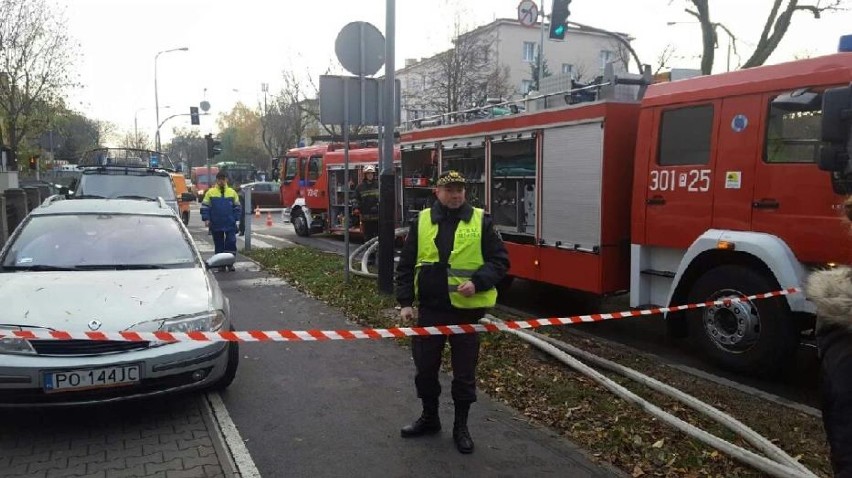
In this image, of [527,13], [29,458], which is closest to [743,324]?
[29,458]

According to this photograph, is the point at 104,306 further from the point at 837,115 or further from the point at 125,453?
the point at 837,115

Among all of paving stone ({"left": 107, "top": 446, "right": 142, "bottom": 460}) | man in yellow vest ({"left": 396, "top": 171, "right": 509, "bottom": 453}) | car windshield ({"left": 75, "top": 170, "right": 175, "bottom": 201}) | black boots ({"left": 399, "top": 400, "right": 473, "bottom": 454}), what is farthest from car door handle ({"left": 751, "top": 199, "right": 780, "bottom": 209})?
car windshield ({"left": 75, "top": 170, "right": 175, "bottom": 201})

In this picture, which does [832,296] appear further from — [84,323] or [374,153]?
[374,153]

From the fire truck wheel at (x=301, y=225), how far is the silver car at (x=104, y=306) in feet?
40.8

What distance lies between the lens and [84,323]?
12.7 feet

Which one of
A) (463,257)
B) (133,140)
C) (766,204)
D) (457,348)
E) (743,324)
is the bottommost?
(743,324)

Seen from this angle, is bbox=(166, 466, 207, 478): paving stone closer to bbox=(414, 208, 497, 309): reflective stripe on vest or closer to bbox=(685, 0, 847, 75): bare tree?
bbox=(414, 208, 497, 309): reflective stripe on vest

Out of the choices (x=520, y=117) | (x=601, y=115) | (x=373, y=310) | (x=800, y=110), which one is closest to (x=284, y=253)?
(x=373, y=310)

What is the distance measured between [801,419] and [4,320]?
17.6 ft

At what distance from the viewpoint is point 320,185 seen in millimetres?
17672

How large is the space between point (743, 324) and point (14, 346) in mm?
5509

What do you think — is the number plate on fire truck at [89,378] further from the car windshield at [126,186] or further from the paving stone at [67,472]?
the car windshield at [126,186]

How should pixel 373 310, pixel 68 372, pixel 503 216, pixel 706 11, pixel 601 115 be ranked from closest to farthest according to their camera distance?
pixel 68 372 → pixel 601 115 → pixel 373 310 → pixel 503 216 → pixel 706 11

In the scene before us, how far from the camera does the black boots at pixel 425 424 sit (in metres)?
4.07
